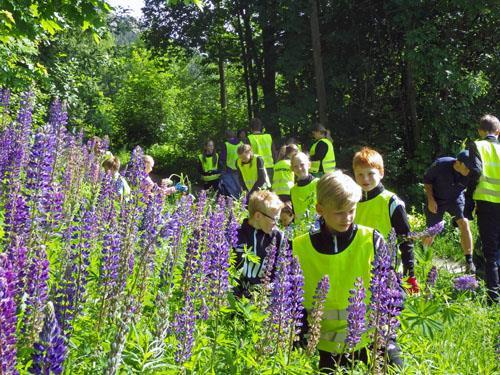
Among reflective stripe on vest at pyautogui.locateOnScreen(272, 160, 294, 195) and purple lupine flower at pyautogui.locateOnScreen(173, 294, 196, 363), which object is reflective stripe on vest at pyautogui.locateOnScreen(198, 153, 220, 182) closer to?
reflective stripe on vest at pyautogui.locateOnScreen(272, 160, 294, 195)

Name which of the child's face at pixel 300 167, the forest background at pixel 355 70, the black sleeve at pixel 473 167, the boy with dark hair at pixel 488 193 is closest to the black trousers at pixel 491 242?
the boy with dark hair at pixel 488 193

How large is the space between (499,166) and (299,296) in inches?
192

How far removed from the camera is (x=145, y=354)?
7.10 feet

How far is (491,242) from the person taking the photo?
21.6 feet

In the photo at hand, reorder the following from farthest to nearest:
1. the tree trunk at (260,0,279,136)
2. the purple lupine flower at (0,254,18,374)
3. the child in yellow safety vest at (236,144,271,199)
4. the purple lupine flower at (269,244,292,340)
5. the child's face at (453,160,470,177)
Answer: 1. the tree trunk at (260,0,279,136)
2. the child in yellow safety vest at (236,144,271,199)
3. the child's face at (453,160,470,177)
4. the purple lupine flower at (269,244,292,340)
5. the purple lupine flower at (0,254,18,374)

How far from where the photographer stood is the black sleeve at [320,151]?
34.2 ft

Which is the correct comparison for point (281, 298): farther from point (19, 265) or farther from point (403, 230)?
point (403, 230)

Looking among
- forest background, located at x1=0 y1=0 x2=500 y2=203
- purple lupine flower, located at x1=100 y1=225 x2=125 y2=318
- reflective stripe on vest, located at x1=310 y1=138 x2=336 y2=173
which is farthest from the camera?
forest background, located at x1=0 y1=0 x2=500 y2=203

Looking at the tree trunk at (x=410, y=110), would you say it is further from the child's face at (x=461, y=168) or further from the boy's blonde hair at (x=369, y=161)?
the boy's blonde hair at (x=369, y=161)

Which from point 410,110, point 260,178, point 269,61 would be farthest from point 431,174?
point 269,61

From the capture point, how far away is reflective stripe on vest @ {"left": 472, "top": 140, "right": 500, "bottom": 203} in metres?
6.65

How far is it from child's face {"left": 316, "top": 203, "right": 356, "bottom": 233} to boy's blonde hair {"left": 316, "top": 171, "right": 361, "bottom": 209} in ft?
0.06

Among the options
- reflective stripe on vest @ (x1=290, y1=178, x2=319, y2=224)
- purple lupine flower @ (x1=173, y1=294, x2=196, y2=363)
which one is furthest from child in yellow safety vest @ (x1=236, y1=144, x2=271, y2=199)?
purple lupine flower @ (x1=173, y1=294, x2=196, y2=363)

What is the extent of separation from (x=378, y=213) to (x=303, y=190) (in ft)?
7.82
